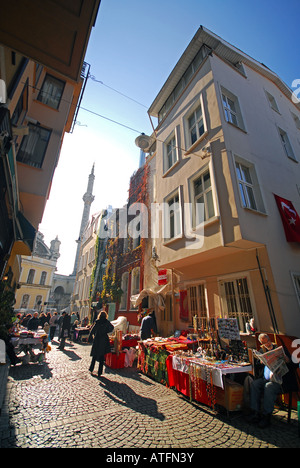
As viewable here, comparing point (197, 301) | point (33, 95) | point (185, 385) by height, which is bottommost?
point (185, 385)

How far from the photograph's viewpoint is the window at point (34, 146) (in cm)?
872

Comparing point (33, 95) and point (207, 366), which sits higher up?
point (33, 95)

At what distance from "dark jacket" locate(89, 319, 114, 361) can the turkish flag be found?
699cm

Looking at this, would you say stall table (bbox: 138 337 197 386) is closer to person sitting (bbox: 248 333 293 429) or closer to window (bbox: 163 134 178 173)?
person sitting (bbox: 248 333 293 429)

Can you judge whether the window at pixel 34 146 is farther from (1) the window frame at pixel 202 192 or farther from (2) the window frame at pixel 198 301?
(2) the window frame at pixel 198 301

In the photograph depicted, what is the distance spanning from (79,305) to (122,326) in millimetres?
17465

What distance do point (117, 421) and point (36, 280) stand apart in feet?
137

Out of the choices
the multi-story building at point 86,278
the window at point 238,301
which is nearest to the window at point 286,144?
the window at point 238,301

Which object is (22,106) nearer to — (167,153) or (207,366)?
(167,153)

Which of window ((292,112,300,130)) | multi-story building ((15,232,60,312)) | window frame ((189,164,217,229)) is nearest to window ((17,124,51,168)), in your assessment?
window frame ((189,164,217,229))

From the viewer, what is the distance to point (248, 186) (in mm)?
7223

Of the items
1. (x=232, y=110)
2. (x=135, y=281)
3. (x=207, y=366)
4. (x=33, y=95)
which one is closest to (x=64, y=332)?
(x=135, y=281)

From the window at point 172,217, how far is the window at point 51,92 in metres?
→ 7.71

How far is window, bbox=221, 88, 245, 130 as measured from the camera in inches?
323
